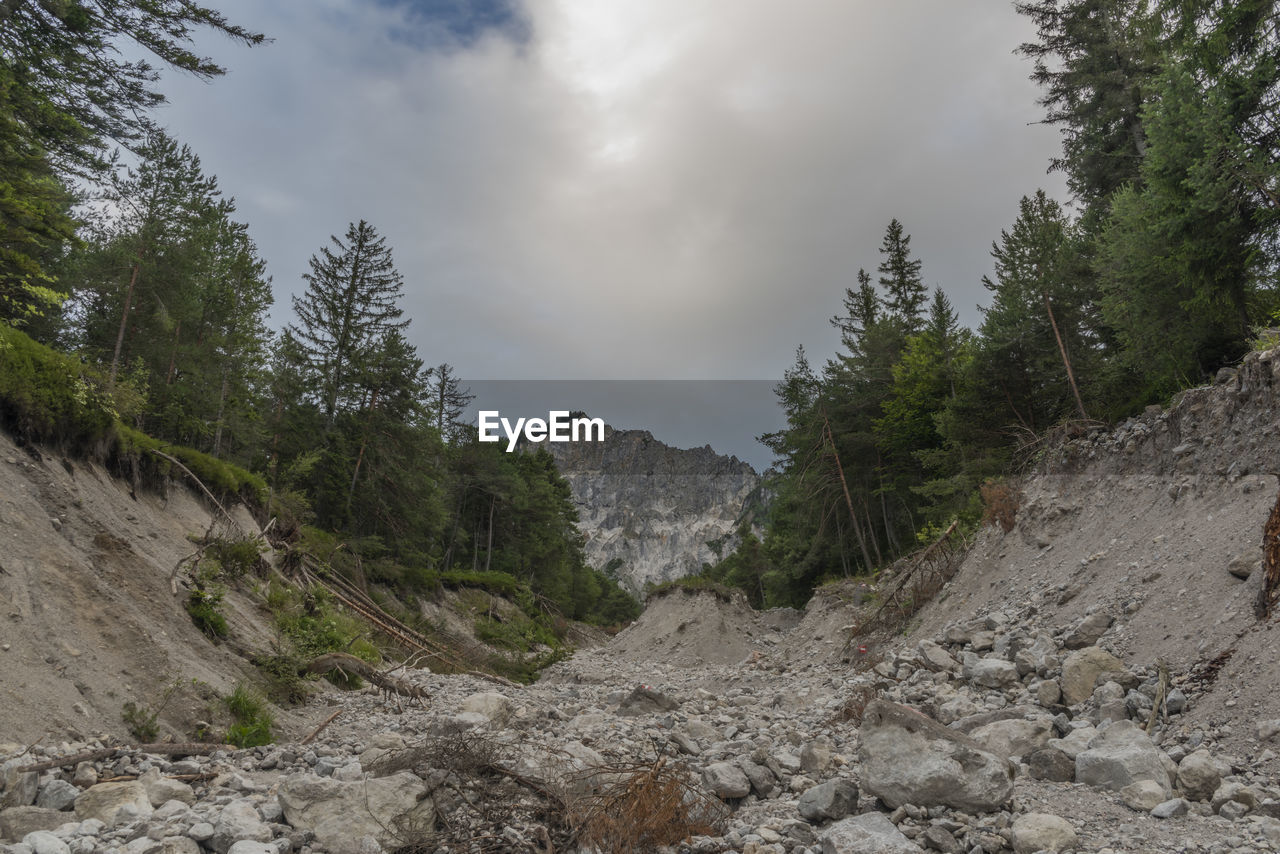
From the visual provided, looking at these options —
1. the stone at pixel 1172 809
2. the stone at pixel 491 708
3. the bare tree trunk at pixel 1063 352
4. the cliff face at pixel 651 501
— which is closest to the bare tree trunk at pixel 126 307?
the stone at pixel 491 708

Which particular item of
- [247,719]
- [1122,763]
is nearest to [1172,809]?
[1122,763]

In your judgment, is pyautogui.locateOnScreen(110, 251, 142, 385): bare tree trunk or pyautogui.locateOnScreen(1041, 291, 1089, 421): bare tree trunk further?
pyautogui.locateOnScreen(110, 251, 142, 385): bare tree trunk

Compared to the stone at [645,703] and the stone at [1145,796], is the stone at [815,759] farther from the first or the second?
the stone at [645,703]

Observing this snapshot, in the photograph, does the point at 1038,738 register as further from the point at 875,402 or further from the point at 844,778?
the point at 875,402

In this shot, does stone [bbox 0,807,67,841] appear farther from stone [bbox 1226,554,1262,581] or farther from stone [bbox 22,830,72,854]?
stone [bbox 1226,554,1262,581]

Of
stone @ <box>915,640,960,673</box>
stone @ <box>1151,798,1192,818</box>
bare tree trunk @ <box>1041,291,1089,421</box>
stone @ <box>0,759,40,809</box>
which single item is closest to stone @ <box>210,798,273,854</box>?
stone @ <box>0,759,40,809</box>

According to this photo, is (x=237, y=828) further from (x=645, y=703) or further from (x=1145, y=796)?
(x=645, y=703)
